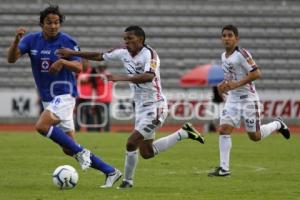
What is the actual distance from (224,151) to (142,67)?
101 inches

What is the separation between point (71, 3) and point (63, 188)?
2354 centimetres

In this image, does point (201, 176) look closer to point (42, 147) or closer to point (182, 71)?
point (42, 147)

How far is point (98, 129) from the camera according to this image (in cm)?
2711

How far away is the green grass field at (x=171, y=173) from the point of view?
10.1 meters

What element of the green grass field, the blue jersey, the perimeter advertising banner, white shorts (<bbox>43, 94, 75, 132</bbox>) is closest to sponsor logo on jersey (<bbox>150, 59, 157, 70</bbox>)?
the blue jersey

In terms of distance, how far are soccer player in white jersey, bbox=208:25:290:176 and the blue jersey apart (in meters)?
2.40

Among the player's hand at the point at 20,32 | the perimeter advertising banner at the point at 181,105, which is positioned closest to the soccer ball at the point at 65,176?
the player's hand at the point at 20,32

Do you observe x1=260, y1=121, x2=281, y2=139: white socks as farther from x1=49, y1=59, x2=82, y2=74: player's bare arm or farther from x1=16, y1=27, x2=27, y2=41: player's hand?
x1=16, y1=27, x2=27, y2=41: player's hand

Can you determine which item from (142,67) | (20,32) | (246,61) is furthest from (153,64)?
(246,61)

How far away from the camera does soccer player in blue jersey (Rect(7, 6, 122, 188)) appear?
10914mm

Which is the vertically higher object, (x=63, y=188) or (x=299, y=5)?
(x=299, y=5)

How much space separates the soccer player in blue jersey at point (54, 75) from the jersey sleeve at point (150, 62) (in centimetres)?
89

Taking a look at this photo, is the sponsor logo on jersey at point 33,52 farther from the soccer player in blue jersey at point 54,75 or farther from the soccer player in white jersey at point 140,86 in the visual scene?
the soccer player in white jersey at point 140,86

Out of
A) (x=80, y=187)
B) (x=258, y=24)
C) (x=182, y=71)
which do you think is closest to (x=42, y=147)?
(x=80, y=187)
